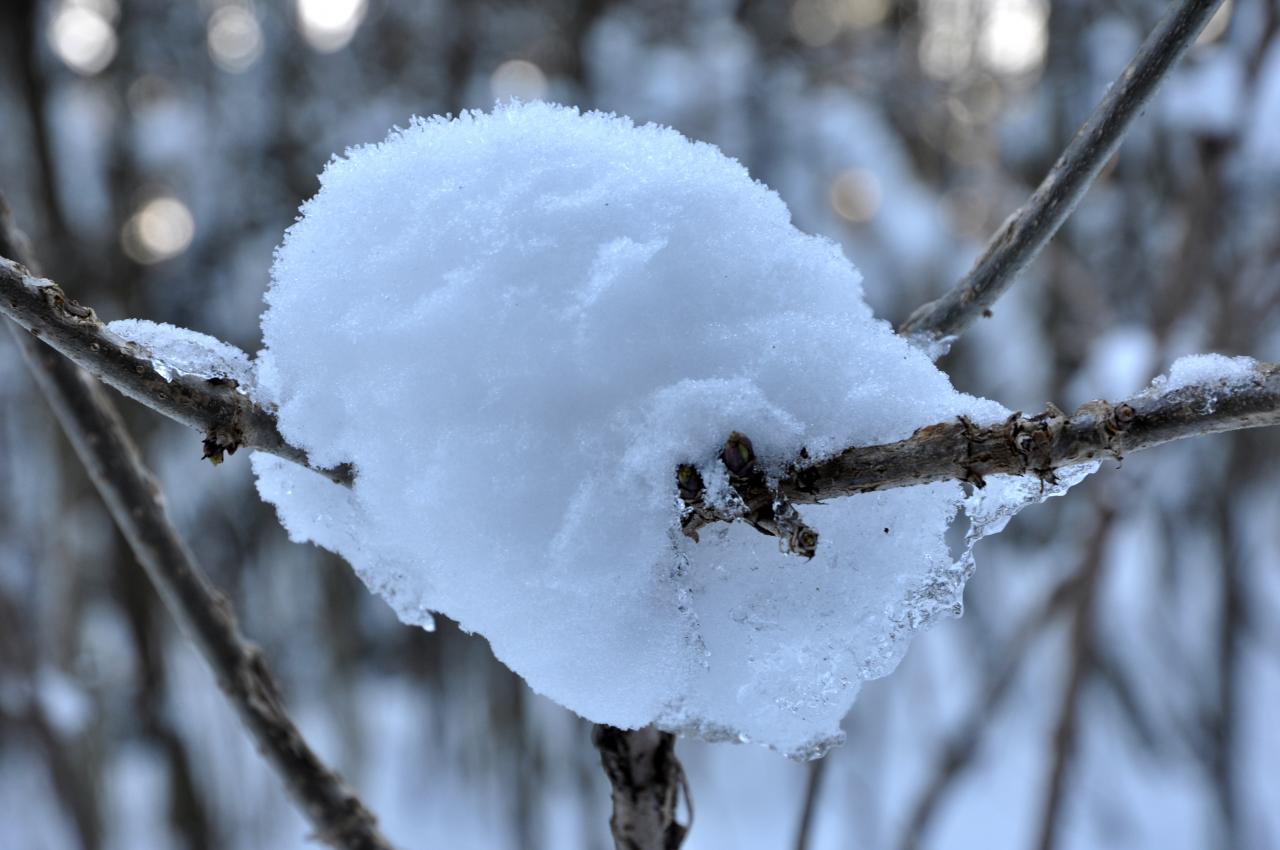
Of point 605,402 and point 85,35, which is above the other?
point 85,35

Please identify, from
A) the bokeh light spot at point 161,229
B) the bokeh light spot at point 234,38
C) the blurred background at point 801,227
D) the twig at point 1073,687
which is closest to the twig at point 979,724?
the twig at point 1073,687

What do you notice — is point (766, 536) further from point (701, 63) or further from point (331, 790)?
point (701, 63)

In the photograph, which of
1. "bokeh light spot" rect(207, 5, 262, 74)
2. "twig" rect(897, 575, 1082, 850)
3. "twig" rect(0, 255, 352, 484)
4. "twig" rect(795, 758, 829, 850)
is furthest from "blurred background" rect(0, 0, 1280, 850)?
"twig" rect(0, 255, 352, 484)

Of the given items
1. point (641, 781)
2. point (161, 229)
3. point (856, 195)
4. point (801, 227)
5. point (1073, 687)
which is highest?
point (856, 195)

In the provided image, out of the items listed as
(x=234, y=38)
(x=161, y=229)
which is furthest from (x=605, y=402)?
(x=234, y=38)

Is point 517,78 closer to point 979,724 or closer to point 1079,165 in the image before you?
point 979,724

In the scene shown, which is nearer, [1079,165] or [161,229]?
[1079,165]

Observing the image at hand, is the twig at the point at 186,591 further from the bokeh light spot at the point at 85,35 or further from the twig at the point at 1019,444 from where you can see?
the bokeh light spot at the point at 85,35
